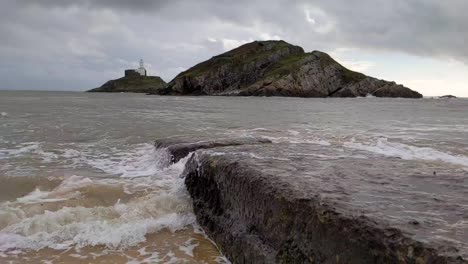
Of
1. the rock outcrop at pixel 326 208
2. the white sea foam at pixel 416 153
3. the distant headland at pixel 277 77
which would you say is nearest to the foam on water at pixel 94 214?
the rock outcrop at pixel 326 208

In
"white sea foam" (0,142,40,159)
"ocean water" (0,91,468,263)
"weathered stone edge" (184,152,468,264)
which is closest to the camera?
"weathered stone edge" (184,152,468,264)

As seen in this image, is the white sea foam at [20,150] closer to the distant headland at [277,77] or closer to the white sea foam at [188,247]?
the white sea foam at [188,247]

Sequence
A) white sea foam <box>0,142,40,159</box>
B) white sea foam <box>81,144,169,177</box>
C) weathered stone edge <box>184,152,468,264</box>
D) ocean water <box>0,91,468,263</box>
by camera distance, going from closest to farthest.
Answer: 1. weathered stone edge <box>184,152,468,264</box>
2. ocean water <box>0,91,468,263</box>
3. white sea foam <box>81,144,169,177</box>
4. white sea foam <box>0,142,40,159</box>

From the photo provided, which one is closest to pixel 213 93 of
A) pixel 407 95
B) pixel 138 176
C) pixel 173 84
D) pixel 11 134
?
pixel 173 84

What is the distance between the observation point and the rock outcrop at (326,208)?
343cm

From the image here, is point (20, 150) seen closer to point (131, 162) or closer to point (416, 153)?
point (131, 162)

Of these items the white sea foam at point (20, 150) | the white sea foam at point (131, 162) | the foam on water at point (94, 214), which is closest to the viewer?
the foam on water at point (94, 214)

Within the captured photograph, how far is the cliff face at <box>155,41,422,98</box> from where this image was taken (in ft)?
356

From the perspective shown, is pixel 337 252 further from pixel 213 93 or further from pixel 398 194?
pixel 213 93

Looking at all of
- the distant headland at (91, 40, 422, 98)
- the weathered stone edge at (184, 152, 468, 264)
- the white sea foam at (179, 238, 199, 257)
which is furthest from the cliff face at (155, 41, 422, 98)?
the white sea foam at (179, 238, 199, 257)

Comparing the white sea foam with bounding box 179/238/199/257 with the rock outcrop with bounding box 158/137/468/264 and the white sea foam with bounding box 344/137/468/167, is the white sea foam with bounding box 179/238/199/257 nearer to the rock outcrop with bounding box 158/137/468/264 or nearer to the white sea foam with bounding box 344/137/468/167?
the rock outcrop with bounding box 158/137/468/264

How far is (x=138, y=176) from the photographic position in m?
10.4

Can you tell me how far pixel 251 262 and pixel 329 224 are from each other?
1543 millimetres

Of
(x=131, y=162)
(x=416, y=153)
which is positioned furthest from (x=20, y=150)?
(x=416, y=153)
